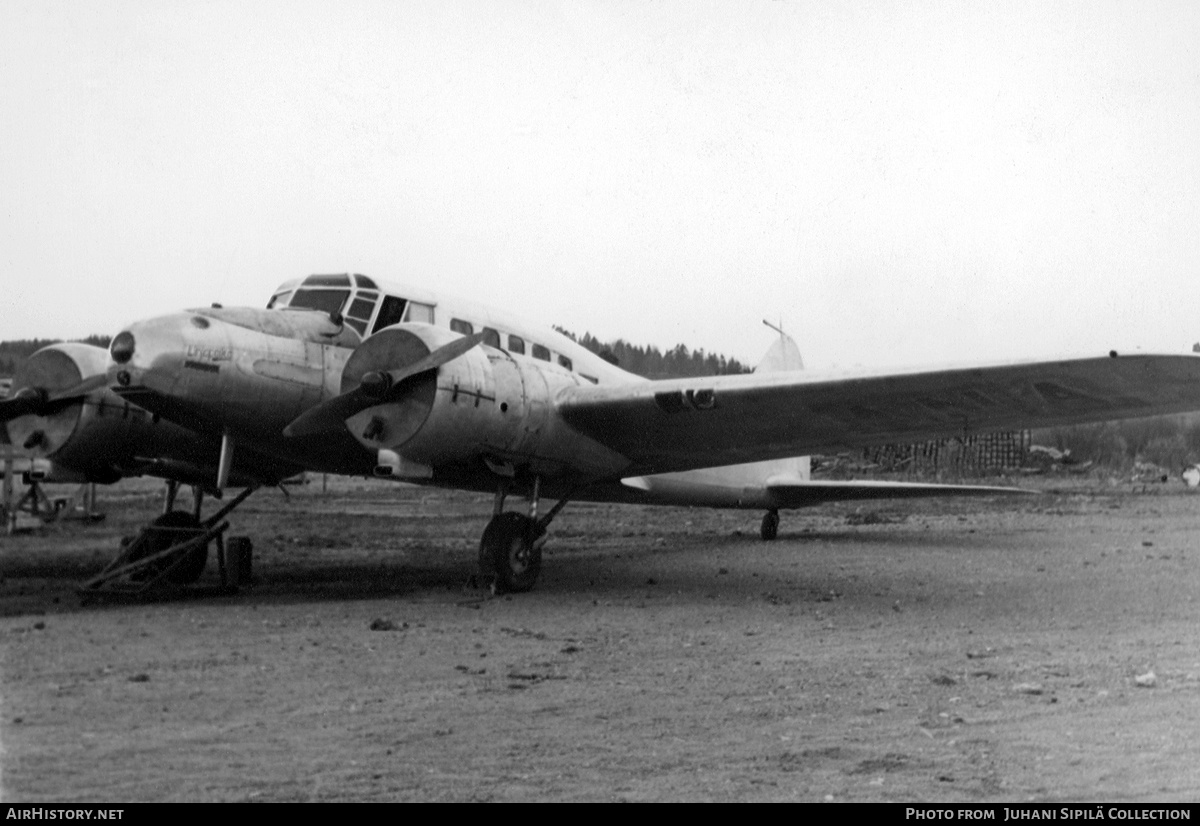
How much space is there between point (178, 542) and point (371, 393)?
129 inches

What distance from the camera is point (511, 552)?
33.7 ft

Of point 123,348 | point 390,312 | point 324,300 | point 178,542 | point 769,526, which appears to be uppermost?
point 324,300

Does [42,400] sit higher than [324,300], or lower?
lower

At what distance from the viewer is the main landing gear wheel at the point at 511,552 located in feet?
33.4

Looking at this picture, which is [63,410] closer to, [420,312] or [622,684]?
[420,312]

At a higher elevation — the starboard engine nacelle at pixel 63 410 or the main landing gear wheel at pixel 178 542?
the starboard engine nacelle at pixel 63 410

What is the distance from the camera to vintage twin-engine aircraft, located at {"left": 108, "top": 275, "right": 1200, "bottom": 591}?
8.95m

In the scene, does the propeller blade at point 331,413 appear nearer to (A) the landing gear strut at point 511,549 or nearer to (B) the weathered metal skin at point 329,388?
(B) the weathered metal skin at point 329,388

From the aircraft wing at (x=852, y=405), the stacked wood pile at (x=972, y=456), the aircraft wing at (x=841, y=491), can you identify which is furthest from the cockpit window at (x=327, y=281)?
the stacked wood pile at (x=972, y=456)

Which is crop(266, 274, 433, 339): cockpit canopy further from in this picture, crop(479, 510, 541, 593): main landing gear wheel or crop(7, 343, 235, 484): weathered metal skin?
crop(479, 510, 541, 593): main landing gear wheel

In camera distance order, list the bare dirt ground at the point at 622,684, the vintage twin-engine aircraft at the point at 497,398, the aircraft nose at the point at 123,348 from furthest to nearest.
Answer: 1. the vintage twin-engine aircraft at the point at 497,398
2. the aircraft nose at the point at 123,348
3. the bare dirt ground at the point at 622,684

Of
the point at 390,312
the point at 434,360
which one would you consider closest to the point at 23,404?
the point at 390,312

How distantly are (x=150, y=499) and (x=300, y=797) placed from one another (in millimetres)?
22071

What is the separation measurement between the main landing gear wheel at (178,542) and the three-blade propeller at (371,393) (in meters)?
2.00
